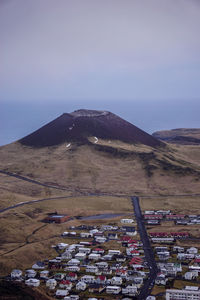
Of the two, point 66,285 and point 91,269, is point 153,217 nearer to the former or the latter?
point 91,269

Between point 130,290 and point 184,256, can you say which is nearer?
point 130,290

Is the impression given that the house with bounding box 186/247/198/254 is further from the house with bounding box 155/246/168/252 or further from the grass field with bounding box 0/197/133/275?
the grass field with bounding box 0/197/133/275

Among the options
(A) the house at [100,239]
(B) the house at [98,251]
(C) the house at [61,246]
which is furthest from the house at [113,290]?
(A) the house at [100,239]

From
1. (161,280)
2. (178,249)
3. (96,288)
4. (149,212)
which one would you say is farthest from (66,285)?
(149,212)

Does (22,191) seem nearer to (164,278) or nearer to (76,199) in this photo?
(76,199)

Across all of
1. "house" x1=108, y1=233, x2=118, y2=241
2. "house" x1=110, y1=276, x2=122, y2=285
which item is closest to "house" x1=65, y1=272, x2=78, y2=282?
"house" x1=110, y1=276, x2=122, y2=285

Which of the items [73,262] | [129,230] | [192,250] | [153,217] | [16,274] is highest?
[153,217]
